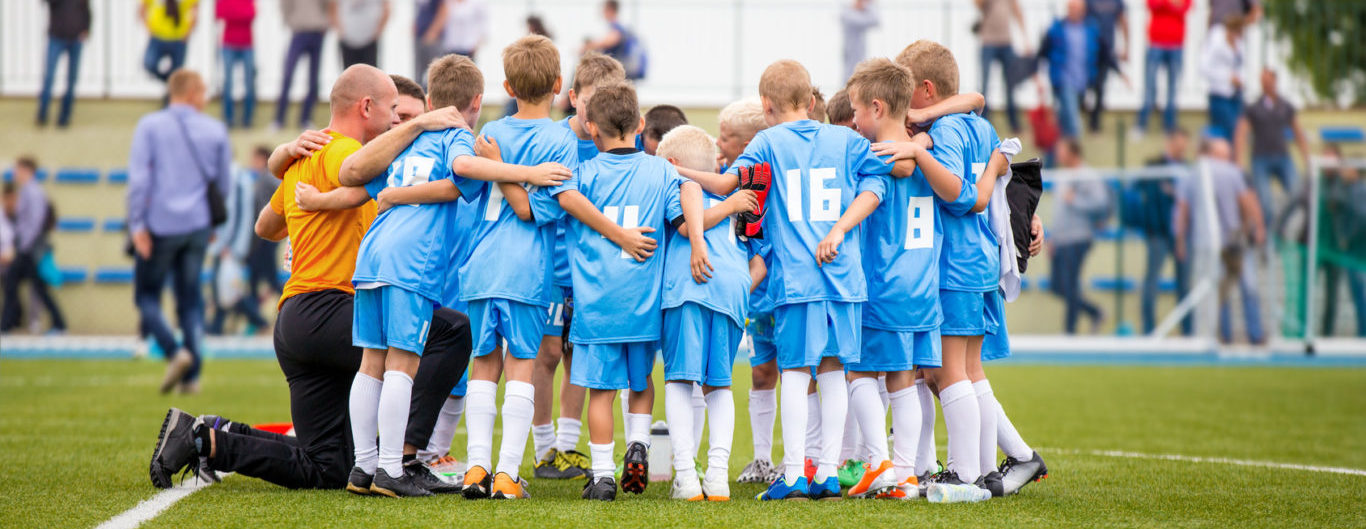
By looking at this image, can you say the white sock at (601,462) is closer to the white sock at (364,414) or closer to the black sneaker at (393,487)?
the black sneaker at (393,487)

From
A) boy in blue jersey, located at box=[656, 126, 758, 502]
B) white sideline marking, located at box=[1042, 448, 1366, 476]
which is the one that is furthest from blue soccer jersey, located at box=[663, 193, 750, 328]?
white sideline marking, located at box=[1042, 448, 1366, 476]

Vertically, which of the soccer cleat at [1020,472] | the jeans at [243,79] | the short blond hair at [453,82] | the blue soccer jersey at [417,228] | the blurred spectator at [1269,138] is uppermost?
the jeans at [243,79]

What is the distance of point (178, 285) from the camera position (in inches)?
378

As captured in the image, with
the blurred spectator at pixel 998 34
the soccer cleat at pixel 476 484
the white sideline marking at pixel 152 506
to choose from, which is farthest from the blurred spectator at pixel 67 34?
the soccer cleat at pixel 476 484

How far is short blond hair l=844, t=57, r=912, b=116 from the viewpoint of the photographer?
16.1 ft

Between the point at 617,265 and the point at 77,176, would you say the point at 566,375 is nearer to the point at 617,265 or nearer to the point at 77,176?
the point at 617,265

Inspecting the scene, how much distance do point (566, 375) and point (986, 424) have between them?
1.83 metres

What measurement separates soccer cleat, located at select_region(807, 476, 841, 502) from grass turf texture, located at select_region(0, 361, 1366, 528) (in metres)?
0.13

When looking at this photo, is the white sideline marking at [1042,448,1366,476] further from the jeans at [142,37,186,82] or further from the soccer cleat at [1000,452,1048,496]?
the jeans at [142,37,186,82]

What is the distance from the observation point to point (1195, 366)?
14297 mm

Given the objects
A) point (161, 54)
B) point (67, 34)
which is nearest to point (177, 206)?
point (161, 54)

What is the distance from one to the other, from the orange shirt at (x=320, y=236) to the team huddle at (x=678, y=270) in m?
0.02

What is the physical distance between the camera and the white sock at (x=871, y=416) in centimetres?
490

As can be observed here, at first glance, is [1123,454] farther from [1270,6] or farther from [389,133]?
[1270,6]
